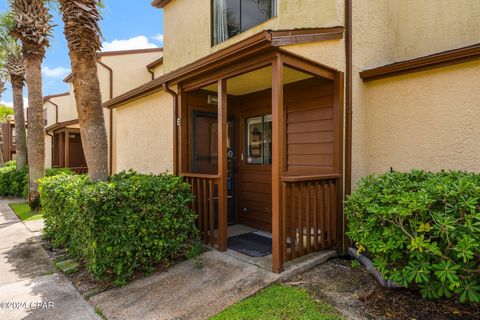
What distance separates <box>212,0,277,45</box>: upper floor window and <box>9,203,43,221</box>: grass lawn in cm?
667

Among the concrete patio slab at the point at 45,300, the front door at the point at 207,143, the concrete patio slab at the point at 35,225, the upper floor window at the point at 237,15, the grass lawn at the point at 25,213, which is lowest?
the concrete patio slab at the point at 45,300

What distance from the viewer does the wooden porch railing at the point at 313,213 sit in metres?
3.96

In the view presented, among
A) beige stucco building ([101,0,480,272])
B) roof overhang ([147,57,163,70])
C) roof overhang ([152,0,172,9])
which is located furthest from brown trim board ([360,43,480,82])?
roof overhang ([147,57,163,70])

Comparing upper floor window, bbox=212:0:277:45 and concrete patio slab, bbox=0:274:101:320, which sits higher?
upper floor window, bbox=212:0:277:45

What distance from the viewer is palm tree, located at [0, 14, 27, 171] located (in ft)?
38.8

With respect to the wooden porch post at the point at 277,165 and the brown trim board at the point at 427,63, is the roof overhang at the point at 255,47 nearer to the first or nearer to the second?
the wooden porch post at the point at 277,165

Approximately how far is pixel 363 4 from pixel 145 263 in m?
5.27

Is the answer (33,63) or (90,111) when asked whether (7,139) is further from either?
(90,111)

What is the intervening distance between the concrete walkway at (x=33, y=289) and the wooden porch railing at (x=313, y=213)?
2607mm

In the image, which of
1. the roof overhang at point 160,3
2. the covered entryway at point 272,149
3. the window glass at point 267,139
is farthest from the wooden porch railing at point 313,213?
the roof overhang at point 160,3

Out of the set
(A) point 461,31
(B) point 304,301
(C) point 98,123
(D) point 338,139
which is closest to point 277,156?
(D) point 338,139

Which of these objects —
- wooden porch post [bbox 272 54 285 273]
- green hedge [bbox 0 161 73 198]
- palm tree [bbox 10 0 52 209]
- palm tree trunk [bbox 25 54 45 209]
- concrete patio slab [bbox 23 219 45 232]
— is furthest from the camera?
green hedge [bbox 0 161 73 198]

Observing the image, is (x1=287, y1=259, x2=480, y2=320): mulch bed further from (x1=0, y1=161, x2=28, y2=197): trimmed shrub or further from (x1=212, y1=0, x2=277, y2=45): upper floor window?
(x1=0, y1=161, x2=28, y2=197): trimmed shrub

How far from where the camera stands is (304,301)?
3.14 metres
